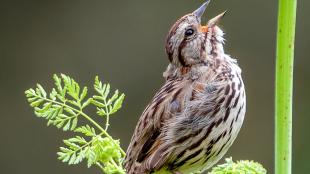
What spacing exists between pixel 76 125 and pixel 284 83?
0.52 m

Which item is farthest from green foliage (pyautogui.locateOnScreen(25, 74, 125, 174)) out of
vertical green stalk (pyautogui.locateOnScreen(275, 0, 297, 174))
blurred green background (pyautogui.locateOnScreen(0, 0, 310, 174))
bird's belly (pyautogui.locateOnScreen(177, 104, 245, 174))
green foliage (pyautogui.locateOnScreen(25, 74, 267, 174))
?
blurred green background (pyautogui.locateOnScreen(0, 0, 310, 174))

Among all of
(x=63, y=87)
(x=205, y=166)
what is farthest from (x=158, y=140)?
(x=63, y=87)

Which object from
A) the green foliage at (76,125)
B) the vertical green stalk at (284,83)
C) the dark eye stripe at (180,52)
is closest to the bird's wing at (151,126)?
the dark eye stripe at (180,52)

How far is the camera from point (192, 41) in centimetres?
318

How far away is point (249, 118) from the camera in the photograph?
282 inches

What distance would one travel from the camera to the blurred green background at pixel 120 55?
6.99m

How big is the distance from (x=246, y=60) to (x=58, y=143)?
172 cm

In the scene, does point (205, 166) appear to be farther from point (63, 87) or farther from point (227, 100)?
point (63, 87)

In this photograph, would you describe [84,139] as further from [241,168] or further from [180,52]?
[180,52]

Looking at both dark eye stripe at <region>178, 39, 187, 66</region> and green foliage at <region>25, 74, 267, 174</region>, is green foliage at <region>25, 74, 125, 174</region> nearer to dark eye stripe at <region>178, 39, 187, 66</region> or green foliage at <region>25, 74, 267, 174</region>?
green foliage at <region>25, 74, 267, 174</region>

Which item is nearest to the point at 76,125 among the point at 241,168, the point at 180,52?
the point at 241,168

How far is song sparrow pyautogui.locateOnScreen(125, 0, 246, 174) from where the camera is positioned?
2.84m

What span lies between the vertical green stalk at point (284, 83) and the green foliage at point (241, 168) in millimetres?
50

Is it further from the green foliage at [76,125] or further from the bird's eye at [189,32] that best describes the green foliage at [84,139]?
the bird's eye at [189,32]
